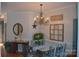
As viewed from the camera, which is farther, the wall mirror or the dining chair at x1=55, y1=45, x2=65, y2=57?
the wall mirror

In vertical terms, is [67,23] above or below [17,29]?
above

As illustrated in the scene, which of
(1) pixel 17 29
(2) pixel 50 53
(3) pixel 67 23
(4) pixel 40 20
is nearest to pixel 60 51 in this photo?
(2) pixel 50 53

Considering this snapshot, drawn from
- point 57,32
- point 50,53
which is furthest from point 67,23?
point 50,53

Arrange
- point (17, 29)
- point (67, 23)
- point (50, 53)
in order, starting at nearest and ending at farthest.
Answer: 1. point (50, 53)
2. point (17, 29)
3. point (67, 23)

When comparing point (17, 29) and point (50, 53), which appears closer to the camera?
point (50, 53)

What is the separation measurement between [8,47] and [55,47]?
81cm

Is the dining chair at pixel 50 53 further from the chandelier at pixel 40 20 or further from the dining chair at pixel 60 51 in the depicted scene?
the chandelier at pixel 40 20

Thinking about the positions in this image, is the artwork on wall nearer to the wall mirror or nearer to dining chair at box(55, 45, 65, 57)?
dining chair at box(55, 45, 65, 57)

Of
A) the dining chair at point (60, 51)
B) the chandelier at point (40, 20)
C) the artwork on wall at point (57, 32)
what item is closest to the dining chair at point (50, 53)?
the dining chair at point (60, 51)

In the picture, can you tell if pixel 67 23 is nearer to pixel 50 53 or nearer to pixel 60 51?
pixel 60 51

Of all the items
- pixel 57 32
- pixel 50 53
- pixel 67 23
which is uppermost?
pixel 67 23

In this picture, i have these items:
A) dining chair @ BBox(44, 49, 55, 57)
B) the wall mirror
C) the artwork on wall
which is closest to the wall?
the artwork on wall

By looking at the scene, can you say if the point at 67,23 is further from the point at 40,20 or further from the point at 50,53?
the point at 50,53

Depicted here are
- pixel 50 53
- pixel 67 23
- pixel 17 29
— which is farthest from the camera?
pixel 67 23
